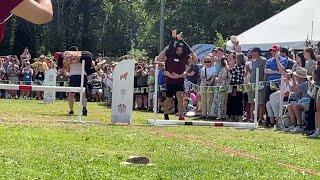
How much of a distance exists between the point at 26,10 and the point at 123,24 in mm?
63021

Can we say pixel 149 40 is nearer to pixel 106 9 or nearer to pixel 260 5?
pixel 106 9

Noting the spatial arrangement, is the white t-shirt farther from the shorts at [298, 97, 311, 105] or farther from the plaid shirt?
the shorts at [298, 97, 311, 105]

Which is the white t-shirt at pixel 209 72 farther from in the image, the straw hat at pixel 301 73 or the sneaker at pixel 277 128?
the straw hat at pixel 301 73

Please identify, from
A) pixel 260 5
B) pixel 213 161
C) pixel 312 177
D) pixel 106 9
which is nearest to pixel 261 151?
pixel 213 161

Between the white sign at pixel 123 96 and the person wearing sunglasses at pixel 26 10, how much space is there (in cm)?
976

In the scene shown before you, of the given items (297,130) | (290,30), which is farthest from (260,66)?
(290,30)

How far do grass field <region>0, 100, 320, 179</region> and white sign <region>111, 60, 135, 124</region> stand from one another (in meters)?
1.37

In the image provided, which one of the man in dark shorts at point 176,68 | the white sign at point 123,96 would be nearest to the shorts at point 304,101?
the man in dark shorts at point 176,68

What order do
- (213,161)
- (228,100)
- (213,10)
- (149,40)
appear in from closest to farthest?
(213,161) < (228,100) < (213,10) < (149,40)

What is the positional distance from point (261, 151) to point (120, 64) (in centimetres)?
482

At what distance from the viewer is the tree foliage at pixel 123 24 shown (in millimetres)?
53156

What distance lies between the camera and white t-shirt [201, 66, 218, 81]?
660 inches

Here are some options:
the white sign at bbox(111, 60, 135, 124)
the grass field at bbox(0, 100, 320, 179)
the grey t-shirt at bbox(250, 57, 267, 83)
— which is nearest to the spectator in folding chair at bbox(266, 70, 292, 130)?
the grey t-shirt at bbox(250, 57, 267, 83)

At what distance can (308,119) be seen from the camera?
1198 centimetres
